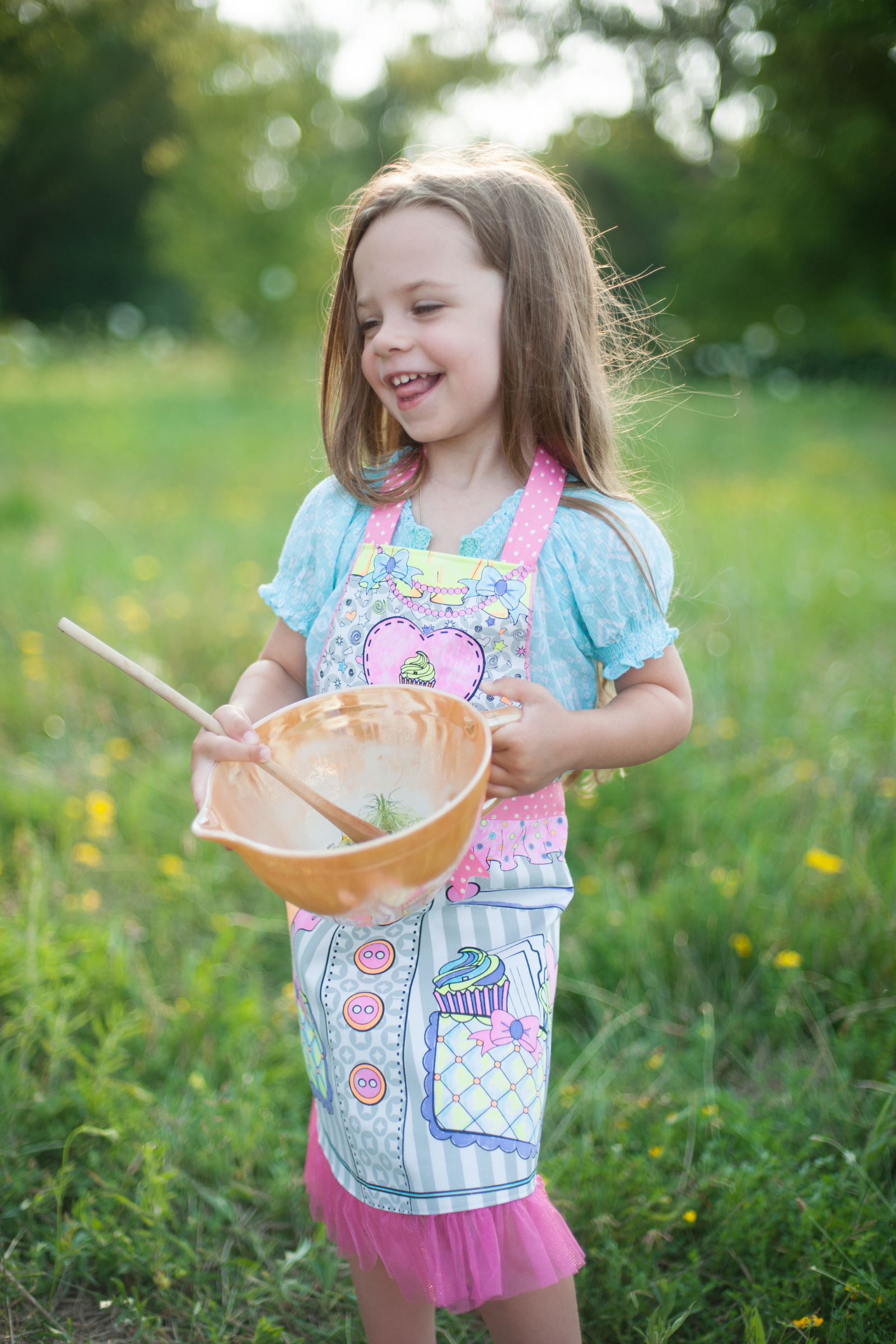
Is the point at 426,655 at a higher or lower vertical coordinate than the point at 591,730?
higher

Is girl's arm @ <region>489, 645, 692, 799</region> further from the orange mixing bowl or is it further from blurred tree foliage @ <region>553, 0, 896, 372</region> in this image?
blurred tree foliage @ <region>553, 0, 896, 372</region>

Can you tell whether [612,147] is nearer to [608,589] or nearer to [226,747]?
[608,589]

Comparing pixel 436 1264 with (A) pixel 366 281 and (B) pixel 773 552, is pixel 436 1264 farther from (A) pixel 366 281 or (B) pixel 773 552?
Result: (B) pixel 773 552

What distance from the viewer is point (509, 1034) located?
1137 millimetres

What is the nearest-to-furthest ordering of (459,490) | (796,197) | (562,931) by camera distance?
(459,490) → (562,931) → (796,197)

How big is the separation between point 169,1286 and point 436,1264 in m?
0.60

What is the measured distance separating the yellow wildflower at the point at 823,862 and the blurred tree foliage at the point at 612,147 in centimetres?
619

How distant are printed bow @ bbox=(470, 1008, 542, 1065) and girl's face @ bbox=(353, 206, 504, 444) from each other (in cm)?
74

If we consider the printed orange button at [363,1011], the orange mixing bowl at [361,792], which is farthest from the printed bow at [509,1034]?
the orange mixing bowl at [361,792]

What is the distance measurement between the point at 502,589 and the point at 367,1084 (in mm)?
611

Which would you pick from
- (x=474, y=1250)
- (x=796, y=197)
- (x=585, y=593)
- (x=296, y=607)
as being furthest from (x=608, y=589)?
(x=796, y=197)

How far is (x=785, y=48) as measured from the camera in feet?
34.6

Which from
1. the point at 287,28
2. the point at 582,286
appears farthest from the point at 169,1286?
the point at 287,28

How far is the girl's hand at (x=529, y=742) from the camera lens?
1069mm
